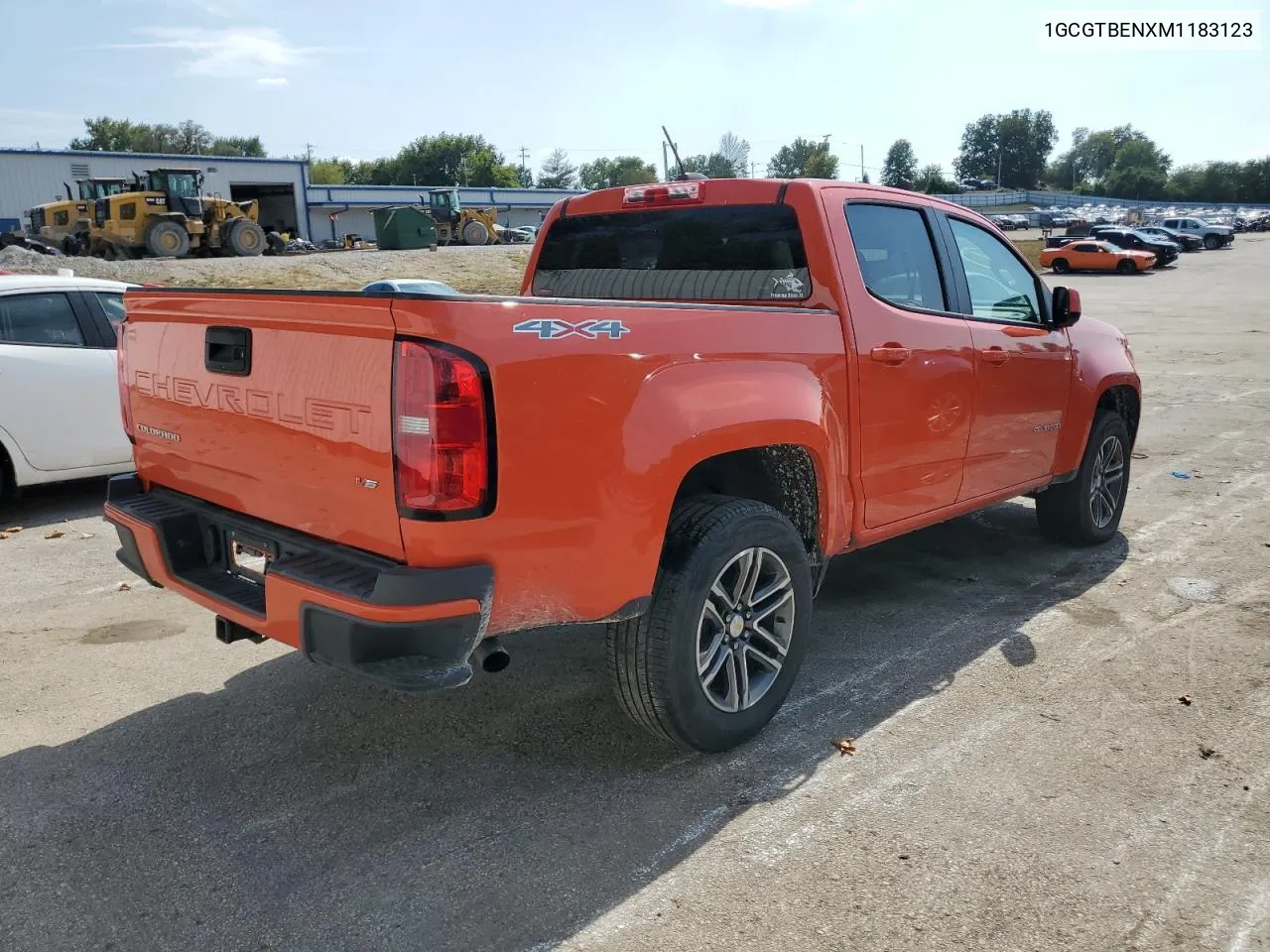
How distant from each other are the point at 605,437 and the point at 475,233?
4230 cm

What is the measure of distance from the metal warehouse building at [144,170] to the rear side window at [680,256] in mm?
51486

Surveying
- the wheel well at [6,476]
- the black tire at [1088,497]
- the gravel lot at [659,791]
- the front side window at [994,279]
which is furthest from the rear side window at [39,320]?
the black tire at [1088,497]

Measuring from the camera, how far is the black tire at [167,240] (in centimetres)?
2922

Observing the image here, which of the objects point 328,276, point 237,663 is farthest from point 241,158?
point 237,663

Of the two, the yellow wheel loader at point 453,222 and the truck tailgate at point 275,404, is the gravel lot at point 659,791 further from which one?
the yellow wheel loader at point 453,222

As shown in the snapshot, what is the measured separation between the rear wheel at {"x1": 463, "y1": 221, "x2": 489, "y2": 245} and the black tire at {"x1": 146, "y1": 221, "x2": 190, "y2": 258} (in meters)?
14.9

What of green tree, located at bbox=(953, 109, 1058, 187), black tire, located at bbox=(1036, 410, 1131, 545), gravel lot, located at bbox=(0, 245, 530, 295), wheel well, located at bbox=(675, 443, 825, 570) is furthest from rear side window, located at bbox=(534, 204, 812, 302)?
green tree, located at bbox=(953, 109, 1058, 187)

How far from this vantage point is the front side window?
4844 millimetres

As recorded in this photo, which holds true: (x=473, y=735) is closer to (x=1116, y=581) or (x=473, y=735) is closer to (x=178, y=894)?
(x=178, y=894)

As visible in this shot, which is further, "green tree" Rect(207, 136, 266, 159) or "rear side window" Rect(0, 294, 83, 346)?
"green tree" Rect(207, 136, 266, 159)

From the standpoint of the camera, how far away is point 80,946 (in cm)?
257

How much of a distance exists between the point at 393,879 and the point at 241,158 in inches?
2397

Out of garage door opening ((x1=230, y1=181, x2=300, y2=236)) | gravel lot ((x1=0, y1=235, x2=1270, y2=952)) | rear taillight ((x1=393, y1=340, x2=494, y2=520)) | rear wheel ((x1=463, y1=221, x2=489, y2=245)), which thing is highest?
garage door opening ((x1=230, y1=181, x2=300, y2=236))

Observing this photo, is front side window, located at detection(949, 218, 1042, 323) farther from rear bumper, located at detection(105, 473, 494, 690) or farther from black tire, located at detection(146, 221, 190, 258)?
black tire, located at detection(146, 221, 190, 258)
